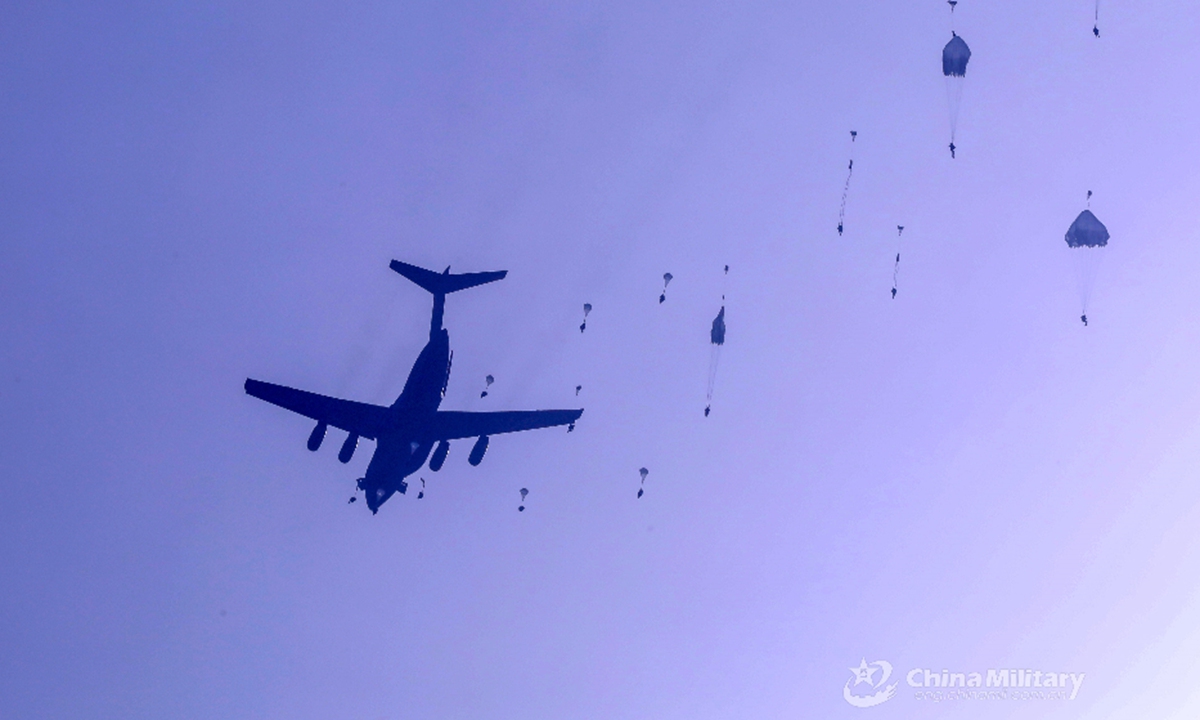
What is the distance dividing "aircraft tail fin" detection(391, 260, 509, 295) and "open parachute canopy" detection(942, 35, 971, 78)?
24508mm

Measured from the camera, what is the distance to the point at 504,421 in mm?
68625

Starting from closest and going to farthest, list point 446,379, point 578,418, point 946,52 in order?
point 946,52 < point 446,379 < point 578,418

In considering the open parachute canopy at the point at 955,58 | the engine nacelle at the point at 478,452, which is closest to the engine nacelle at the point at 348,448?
the engine nacelle at the point at 478,452

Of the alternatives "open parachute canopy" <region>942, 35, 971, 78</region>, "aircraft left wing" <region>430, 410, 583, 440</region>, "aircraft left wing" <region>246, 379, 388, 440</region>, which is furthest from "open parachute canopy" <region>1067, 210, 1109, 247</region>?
"aircraft left wing" <region>246, 379, 388, 440</region>

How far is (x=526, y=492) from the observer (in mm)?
67625

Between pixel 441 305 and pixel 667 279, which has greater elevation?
pixel 667 279

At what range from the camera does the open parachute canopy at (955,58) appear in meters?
60.2

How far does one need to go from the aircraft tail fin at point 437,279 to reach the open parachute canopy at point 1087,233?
28.8 metres

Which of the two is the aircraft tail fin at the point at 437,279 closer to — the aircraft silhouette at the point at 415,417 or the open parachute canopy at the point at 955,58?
the aircraft silhouette at the point at 415,417

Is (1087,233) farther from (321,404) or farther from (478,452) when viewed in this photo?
(321,404)

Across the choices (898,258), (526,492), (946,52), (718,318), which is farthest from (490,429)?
(946,52)

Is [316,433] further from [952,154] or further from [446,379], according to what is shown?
[952,154]

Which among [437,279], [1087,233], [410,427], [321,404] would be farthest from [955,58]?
[321,404]

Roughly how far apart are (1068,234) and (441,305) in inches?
1216
